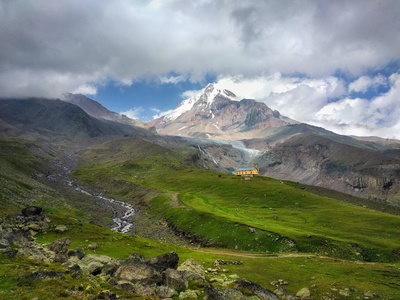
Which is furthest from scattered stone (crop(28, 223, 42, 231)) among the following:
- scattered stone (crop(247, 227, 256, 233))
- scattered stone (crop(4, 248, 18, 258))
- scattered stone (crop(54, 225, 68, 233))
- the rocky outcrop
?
scattered stone (crop(247, 227, 256, 233))

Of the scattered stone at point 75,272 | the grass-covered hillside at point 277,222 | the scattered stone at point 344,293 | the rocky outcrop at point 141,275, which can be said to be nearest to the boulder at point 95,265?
the rocky outcrop at point 141,275

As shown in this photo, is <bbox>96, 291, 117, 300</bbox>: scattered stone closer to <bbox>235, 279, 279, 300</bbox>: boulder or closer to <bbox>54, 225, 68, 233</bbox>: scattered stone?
<bbox>235, 279, 279, 300</bbox>: boulder

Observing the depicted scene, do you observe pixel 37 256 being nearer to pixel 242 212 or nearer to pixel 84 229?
pixel 84 229

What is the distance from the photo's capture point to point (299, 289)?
128 feet

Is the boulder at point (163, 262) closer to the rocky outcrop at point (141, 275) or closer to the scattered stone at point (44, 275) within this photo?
the rocky outcrop at point (141, 275)

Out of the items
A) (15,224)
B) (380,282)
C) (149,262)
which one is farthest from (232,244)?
(15,224)

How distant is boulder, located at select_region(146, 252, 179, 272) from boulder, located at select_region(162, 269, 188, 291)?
3.65 meters

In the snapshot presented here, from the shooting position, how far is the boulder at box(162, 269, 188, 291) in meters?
29.7

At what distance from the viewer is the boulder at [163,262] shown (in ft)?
114

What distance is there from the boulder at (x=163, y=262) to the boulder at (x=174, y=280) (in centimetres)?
365

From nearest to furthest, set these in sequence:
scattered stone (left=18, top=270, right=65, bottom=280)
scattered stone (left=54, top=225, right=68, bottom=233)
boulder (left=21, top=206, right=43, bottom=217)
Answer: scattered stone (left=18, top=270, right=65, bottom=280) → scattered stone (left=54, top=225, right=68, bottom=233) → boulder (left=21, top=206, right=43, bottom=217)

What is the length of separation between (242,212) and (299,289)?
74.0 metres

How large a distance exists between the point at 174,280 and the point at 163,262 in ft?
20.4

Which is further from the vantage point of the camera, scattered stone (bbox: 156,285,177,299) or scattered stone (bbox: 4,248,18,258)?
scattered stone (bbox: 4,248,18,258)
